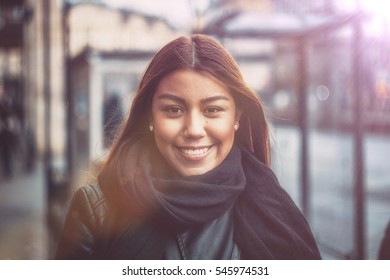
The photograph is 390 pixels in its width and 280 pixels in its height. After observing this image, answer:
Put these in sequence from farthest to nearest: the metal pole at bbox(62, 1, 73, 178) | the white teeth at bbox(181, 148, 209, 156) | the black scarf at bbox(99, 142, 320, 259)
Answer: the metal pole at bbox(62, 1, 73, 178)
the white teeth at bbox(181, 148, 209, 156)
the black scarf at bbox(99, 142, 320, 259)

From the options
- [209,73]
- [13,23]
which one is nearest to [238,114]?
[209,73]

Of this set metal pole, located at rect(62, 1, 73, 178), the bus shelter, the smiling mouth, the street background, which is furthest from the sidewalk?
the smiling mouth

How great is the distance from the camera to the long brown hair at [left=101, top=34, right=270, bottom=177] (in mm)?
2178

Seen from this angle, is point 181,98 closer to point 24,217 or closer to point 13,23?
point 24,217

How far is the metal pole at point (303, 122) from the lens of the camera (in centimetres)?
398

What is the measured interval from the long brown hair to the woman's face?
0.10 feet

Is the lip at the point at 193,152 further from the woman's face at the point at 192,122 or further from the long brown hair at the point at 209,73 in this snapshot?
the long brown hair at the point at 209,73

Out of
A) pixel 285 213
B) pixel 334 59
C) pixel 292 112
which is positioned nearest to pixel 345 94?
pixel 334 59

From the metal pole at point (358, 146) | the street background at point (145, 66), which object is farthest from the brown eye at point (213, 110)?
the metal pole at point (358, 146)

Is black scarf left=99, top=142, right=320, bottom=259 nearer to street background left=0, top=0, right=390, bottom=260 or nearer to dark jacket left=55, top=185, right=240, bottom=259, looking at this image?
dark jacket left=55, top=185, right=240, bottom=259

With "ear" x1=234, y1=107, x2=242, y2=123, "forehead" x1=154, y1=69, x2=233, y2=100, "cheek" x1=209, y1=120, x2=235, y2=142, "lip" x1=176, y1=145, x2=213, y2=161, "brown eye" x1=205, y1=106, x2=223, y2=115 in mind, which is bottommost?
"lip" x1=176, y1=145, x2=213, y2=161

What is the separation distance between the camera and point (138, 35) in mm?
3504

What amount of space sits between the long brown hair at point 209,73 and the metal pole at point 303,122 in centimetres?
174

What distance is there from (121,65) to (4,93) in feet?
5.17
